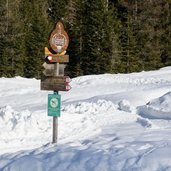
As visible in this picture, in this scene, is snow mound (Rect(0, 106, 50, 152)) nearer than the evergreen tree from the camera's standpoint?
Yes

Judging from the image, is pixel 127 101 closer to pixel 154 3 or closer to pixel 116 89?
pixel 116 89

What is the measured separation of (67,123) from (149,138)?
305 centimetres

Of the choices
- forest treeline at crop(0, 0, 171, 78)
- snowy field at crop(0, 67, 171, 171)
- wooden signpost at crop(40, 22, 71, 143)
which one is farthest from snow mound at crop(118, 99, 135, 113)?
forest treeline at crop(0, 0, 171, 78)

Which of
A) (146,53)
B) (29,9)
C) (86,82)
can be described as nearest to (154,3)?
(146,53)

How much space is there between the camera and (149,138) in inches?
338

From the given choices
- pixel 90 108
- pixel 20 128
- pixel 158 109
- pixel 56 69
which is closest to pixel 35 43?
pixel 90 108

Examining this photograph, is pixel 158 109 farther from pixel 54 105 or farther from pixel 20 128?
pixel 54 105

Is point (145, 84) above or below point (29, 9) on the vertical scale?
below

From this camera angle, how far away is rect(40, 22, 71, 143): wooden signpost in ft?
28.6

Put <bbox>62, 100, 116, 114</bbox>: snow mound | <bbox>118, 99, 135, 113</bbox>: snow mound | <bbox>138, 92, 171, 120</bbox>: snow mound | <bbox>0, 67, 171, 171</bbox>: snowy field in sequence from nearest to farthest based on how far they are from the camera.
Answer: <bbox>0, 67, 171, 171</bbox>: snowy field
<bbox>138, 92, 171, 120</bbox>: snow mound
<bbox>62, 100, 116, 114</bbox>: snow mound
<bbox>118, 99, 135, 113</bbox>: snow mound

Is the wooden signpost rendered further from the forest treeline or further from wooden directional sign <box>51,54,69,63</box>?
the forest treeline

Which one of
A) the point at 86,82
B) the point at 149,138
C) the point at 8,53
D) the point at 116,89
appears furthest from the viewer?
the point at 8,53

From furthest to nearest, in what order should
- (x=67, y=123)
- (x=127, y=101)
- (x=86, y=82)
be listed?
1. (x=86, y=82)
2. (x=127, y=101)
3. (x=67, y=123)

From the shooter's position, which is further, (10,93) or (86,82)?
(86,82)
